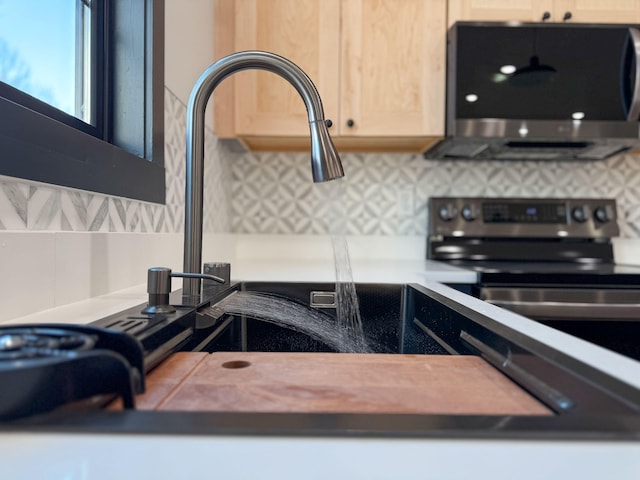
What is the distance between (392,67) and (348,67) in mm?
168

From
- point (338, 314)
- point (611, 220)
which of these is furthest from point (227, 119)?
point (611, 220)

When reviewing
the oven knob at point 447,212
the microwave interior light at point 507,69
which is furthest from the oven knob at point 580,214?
the microwave interior light at point 507,69

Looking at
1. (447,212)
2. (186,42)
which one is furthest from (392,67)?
(186,42)

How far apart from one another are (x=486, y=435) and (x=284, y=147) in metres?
1.54

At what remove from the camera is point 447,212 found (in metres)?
1.64

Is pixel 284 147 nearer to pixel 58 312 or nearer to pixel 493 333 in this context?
pixel 58 312

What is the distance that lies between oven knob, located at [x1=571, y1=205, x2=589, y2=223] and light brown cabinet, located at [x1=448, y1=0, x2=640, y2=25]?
719mm

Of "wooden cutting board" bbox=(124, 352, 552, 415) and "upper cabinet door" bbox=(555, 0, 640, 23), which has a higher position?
"upper cabinet door" bbox=(555, 0, 640, 23)

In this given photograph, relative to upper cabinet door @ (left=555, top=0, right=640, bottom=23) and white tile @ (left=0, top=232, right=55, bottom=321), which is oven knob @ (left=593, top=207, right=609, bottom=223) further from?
white tile @ (left=0, top=232, right=55, bottom=321)

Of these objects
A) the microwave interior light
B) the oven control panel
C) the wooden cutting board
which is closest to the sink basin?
the wooden cutting board

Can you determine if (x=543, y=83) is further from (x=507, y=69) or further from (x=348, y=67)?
(x=348, y=67)

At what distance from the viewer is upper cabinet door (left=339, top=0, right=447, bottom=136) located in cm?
143

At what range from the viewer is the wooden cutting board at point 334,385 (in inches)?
12.0

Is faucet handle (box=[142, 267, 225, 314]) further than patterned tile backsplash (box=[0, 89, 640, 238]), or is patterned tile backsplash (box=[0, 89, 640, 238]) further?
patterned tile backsplash (box=[0, 89, 640, 238])
